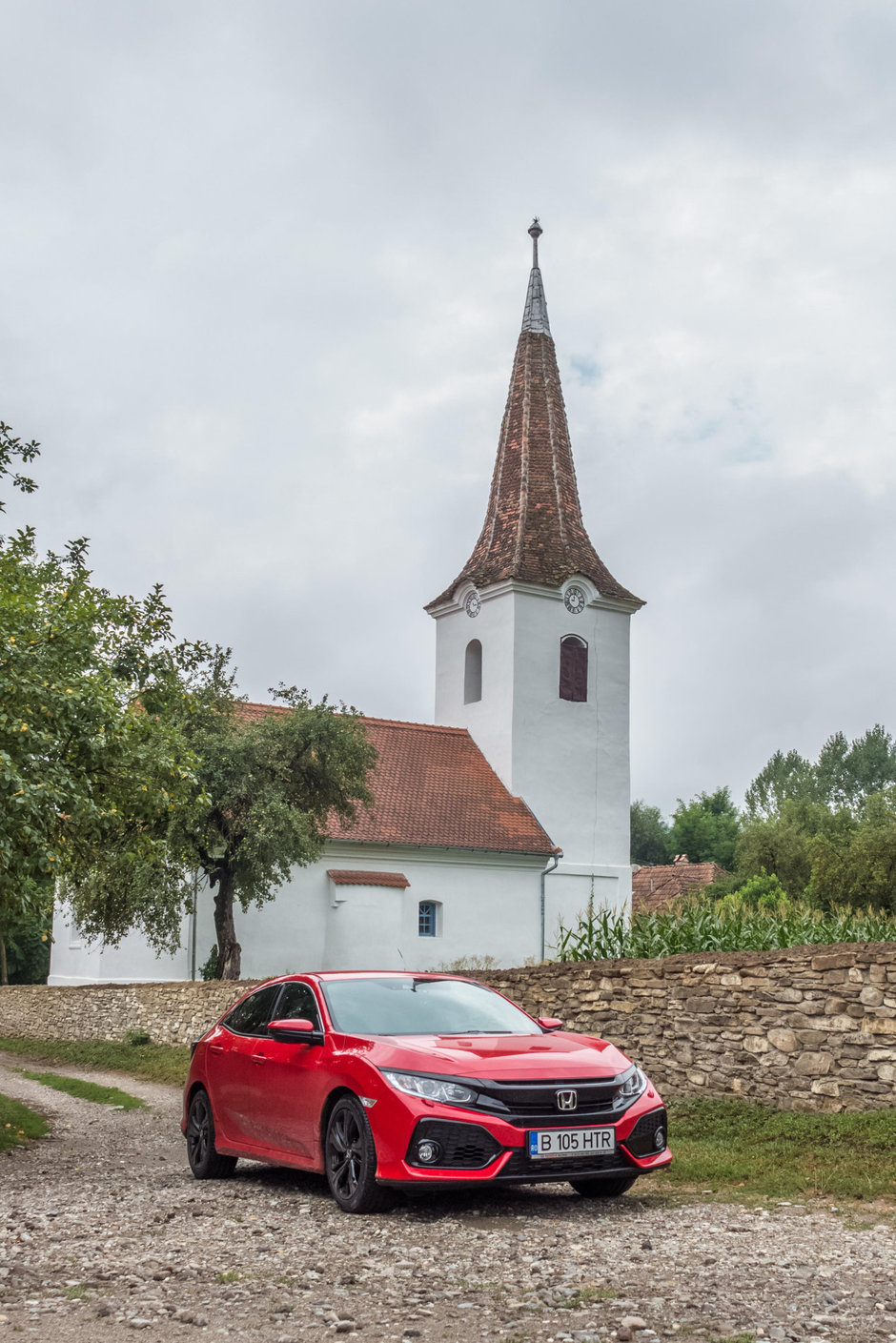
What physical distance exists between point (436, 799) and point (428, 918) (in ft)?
12.1

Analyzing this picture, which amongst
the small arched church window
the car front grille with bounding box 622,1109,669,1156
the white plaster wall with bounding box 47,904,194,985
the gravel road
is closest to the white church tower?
the small arched church window

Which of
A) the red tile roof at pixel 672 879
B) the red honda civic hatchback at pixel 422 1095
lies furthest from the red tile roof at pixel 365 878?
Answer: the red honda civic hatchback at pixel 422 1095

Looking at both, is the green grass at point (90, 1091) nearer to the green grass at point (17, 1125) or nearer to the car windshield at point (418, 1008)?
the green grass at point (17, 1125)

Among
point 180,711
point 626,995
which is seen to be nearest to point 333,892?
point 180,711

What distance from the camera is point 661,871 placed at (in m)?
61.9

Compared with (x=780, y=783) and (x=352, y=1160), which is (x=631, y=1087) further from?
(x=780, y=783)

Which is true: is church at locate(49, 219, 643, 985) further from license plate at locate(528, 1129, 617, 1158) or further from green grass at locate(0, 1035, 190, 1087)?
license plate at locate(528, 1129, 617, 1158)

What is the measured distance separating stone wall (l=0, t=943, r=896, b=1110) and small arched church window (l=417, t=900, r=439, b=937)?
20884 millimetres

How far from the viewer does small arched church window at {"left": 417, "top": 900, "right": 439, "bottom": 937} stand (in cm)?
3638

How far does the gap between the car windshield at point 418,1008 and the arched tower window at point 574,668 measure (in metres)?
32.2

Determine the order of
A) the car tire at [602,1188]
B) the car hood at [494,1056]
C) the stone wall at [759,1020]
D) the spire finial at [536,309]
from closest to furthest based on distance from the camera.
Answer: the car hood at [494,1056] < the car tire at [602,1188] < the stone wall at [759,1020] < the spire finial at [536,309]

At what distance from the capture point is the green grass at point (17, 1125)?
13148 millimetres

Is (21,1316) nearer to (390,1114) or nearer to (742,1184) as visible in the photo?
(390,1114)

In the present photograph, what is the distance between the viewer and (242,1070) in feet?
30.7
